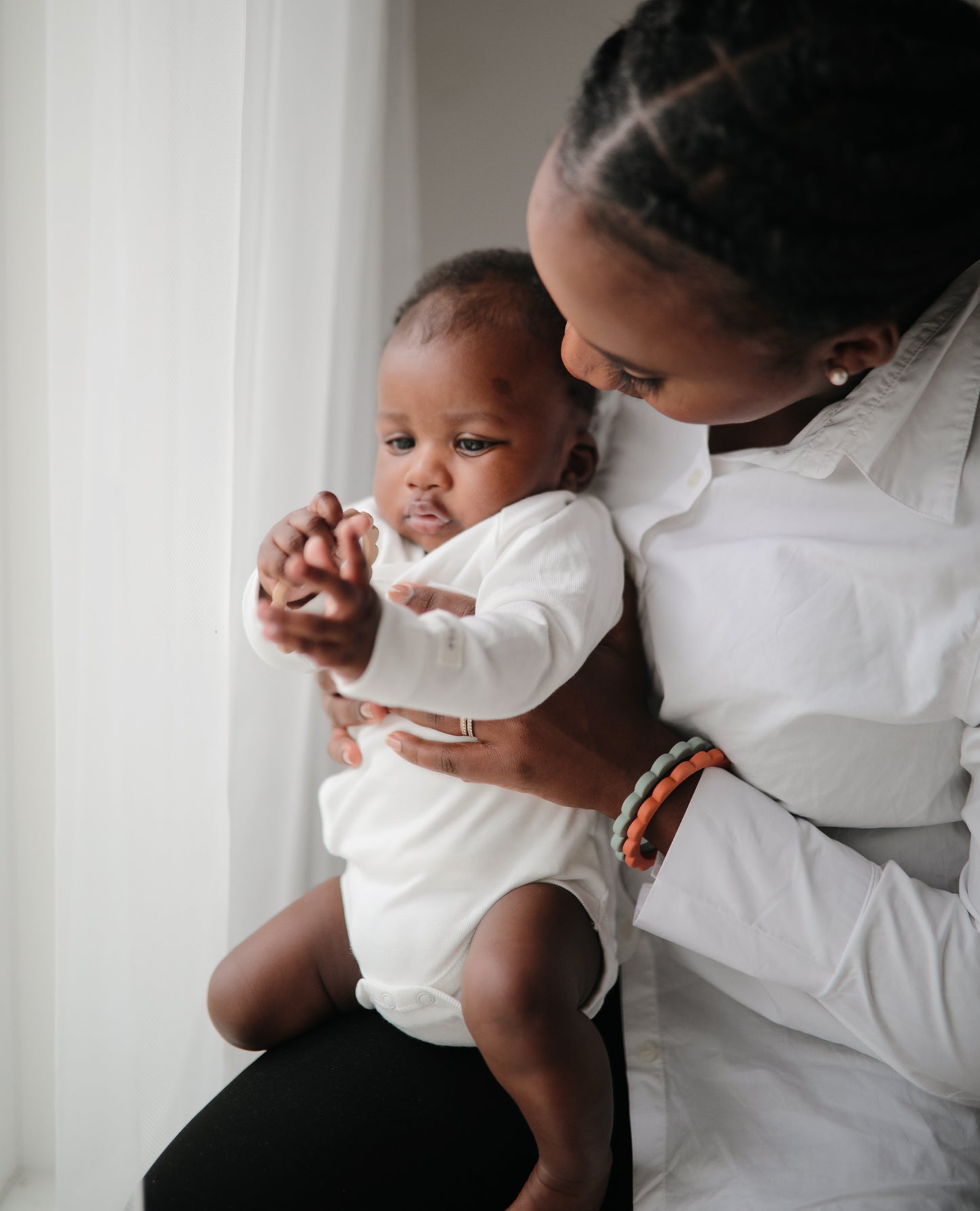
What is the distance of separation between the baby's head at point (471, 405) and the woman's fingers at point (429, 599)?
14 centimetres

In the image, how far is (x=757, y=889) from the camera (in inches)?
37.3

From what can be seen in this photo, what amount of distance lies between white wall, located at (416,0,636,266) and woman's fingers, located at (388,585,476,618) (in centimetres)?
82

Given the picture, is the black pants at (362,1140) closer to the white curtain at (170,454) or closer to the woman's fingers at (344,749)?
the white curtain at (170,454)

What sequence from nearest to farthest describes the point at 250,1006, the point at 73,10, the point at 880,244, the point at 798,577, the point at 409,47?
the point at 880,244, the point at 73,10, the point at 798,577, the point at 250,1006, the point at 409,47

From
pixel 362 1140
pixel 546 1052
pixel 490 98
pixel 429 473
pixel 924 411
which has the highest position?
pixel 490 98

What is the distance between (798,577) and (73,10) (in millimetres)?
864

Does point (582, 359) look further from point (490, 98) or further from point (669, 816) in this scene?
point (490, 98)

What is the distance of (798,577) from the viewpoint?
943 mm

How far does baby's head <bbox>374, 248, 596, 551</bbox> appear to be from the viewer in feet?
3.61

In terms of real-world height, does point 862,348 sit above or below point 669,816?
above

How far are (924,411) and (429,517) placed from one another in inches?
21.7

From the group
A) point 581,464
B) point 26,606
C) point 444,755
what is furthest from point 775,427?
point 26,606

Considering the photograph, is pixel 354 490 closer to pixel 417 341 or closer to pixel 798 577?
pixel 417 341

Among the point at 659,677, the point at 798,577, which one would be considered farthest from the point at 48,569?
the point at 798,577
